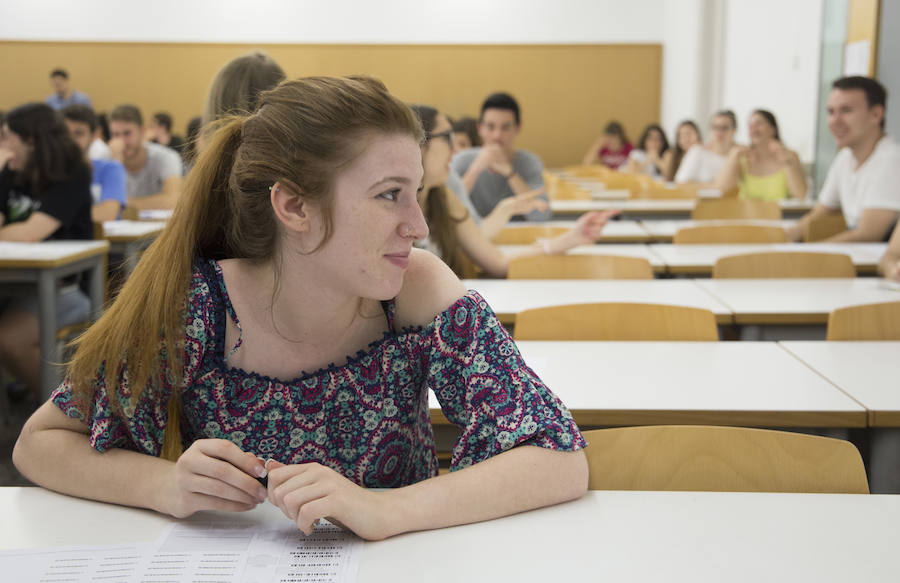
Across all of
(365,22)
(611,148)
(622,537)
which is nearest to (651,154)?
(611,148)

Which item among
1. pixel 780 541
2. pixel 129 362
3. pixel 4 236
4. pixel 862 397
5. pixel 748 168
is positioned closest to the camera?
pixel 780 541

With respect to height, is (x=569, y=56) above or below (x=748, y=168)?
above

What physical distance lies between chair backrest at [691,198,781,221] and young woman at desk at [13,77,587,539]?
13.6ft

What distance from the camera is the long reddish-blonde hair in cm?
118

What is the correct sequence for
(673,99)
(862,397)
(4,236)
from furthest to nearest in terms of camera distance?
(673,99) < (4,236) < (862,397)

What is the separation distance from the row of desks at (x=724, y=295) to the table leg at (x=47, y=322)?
5.49ft

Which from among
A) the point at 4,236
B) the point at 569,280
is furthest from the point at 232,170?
the point at 4,236

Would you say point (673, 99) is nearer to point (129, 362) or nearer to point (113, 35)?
point (113, 35)

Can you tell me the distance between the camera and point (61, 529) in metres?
1.10

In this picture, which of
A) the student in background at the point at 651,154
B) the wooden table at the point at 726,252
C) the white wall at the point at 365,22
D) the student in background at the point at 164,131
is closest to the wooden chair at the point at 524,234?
the wooden table at the point at 726,252

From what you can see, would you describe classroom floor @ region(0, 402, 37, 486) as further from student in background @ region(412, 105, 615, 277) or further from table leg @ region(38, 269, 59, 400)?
student in background @ region(412, 105, 615, 277)

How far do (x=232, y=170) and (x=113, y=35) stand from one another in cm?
1277

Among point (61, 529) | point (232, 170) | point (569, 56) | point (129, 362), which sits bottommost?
point (61, 529)

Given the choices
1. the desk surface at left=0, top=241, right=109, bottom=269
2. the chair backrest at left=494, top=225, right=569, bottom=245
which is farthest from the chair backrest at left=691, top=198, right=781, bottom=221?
the desk surface at left=0, top=241, right=109, bottom=269
